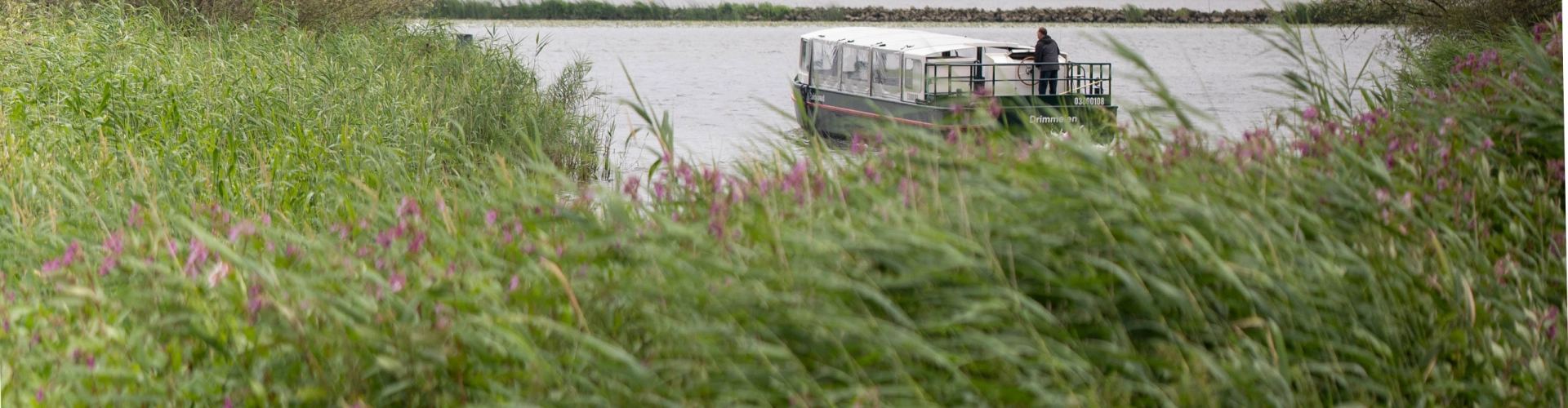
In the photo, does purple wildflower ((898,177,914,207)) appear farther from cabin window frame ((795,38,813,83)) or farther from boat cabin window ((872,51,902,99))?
cabin window frame ((795,38,813,83))

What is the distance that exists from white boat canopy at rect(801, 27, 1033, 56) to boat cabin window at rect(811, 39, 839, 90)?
0.47 feet

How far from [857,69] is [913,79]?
51.6 inches

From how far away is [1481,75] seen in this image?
4.68m

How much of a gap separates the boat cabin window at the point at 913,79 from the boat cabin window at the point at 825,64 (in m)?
1.68

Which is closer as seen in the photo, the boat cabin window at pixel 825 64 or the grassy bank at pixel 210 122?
the grassy bank at pixel 210 122

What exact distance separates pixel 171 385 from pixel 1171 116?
2.62 metres

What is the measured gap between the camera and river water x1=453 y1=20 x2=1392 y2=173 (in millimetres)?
4176

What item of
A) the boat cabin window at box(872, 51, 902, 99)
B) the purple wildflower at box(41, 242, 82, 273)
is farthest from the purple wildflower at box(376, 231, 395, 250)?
the boat cabin window at box(872, 51, 902, 99)

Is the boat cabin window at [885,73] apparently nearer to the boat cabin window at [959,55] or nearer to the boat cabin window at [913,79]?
the boat cabin window at [913,79]

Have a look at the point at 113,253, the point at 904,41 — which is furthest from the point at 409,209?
the point at 904,41

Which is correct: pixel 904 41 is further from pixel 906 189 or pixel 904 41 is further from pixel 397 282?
pixel 397 282

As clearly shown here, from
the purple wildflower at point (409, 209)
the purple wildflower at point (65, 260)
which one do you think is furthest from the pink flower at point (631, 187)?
the purple wildflower at point (65, 260)

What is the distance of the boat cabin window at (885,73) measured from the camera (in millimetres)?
15984

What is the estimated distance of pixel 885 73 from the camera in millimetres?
16188
